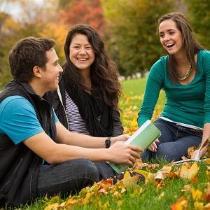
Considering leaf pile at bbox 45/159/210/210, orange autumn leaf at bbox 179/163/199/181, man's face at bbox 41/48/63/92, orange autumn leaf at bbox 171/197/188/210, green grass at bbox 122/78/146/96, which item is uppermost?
man's face at bbox 41/48/63/92

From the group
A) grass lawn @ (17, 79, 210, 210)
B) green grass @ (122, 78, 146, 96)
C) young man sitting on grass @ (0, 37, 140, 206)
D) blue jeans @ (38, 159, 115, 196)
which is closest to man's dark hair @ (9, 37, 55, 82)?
young man sitting on grass @ (0, 37, 140, 206)

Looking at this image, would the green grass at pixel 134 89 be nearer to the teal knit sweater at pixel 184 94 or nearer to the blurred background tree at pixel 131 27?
the teal knit sweater at pixel 184 94

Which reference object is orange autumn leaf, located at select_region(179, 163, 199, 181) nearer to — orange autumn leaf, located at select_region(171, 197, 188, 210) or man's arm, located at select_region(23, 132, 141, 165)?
man's arm, located at select_region(23, 132, 141, 165)

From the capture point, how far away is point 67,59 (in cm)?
→ 629

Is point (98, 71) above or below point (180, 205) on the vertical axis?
above

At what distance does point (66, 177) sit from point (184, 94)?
6.14 ft

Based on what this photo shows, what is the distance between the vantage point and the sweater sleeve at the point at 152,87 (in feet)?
19.6

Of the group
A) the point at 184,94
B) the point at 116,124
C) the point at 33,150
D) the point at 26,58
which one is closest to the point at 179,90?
the point at 184,94

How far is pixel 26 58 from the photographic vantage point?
4.64m

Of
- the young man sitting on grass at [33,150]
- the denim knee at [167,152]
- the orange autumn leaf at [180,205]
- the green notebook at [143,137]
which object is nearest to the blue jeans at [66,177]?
the young man sitting on grass at [33,150]

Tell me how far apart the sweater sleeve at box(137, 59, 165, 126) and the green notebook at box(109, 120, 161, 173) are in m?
1.39

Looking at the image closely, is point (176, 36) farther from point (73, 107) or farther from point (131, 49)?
point (131, 49)

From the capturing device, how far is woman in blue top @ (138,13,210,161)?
5.68m

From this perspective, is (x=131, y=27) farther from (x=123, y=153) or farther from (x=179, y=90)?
(x=123, y=153)
